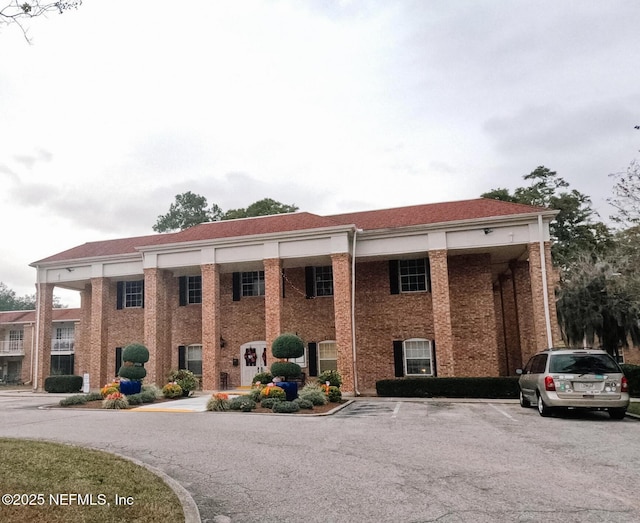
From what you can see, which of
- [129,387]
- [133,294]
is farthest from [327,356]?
[133,294]

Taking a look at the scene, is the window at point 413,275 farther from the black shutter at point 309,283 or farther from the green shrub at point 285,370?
the green shrub at point 285,370

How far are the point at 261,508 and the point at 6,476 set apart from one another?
327cm

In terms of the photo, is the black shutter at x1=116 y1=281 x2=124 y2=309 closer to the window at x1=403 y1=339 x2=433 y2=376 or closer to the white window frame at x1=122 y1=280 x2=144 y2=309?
the white window frame at x1=122 y1=280 x2=144 y2=309

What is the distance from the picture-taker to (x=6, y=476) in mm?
5945

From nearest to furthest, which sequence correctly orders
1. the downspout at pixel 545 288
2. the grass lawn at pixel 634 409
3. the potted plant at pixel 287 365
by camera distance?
the grass lawn at pixel 634 409
the potted plant at pixel 287 365
the downspout at pixel 545 288

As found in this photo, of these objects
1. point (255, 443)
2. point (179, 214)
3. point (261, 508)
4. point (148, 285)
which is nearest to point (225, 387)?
point (148, 285)

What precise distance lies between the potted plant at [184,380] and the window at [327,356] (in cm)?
575

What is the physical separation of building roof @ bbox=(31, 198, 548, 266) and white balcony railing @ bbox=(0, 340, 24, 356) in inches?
719

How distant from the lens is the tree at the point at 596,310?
76.1 feet

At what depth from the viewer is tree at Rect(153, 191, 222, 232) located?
54.0 m

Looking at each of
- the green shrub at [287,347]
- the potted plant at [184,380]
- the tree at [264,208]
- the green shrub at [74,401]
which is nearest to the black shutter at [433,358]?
the green shrub at [287,347]

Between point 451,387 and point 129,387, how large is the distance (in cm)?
1209

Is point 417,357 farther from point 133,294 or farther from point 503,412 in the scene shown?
point 133,294

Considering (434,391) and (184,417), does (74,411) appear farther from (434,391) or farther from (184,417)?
(434,391)
